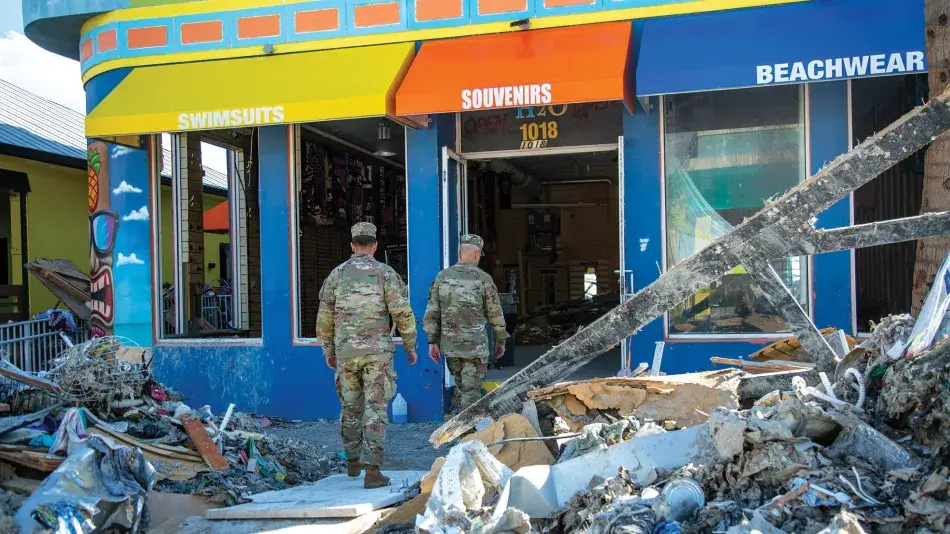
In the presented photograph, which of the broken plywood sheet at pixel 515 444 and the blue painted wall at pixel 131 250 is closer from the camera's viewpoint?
the broken plywood sheet at pixel 515 444

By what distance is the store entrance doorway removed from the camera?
14.1 m

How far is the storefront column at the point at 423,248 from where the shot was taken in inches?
355

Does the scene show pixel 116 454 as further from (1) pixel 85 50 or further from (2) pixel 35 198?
(2) pixel 35 198

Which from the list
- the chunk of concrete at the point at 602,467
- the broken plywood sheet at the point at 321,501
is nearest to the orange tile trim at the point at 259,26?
the broken plywood sheet at the point at 321,501

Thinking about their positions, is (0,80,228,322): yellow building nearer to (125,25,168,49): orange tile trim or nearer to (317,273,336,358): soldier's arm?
(125,25,168,49): orange tile trim

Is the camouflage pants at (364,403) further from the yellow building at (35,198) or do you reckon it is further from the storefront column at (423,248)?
→ the yellow building at (35,198)

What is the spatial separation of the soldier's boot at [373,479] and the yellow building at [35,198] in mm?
10042

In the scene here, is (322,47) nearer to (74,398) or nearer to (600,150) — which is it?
(600,150)

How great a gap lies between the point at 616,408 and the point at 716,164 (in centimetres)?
393

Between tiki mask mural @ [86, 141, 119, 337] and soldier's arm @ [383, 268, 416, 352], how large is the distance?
5.18 meters

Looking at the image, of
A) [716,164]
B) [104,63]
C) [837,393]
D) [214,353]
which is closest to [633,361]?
[716,164]

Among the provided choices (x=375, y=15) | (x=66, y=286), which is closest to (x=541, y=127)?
(x=375, y=15)

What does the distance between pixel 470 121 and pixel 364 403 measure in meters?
4.15

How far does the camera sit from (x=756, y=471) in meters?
3.93
